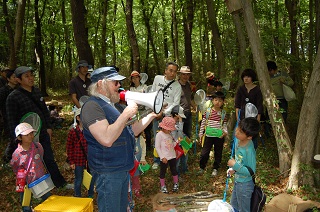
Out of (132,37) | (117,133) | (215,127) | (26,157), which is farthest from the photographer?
(132,37)

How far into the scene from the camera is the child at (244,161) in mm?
3686

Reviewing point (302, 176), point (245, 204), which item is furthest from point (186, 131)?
point (245, 204)

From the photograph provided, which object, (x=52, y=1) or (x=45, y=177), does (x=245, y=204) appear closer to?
(x=45, y=177)

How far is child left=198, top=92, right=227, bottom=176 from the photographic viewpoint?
589cm

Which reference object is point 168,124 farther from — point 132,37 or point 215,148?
point 132,37

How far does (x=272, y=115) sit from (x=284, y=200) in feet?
5.00

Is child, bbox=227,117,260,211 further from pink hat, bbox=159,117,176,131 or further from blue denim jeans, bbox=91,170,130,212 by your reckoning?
pink hat, bbox=159,117,176,131

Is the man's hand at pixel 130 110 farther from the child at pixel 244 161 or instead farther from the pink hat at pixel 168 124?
the pink hat at pixel 168 124

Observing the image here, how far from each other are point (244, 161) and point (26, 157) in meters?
2.98

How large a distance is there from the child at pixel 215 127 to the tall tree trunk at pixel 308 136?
139 cm

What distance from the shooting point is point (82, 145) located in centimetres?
489

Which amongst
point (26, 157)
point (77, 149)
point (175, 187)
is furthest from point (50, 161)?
point (175, 187)

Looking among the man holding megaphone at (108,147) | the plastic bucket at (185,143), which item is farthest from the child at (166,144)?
the man holding megaphone at (108,147)

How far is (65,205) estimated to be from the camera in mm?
3688
